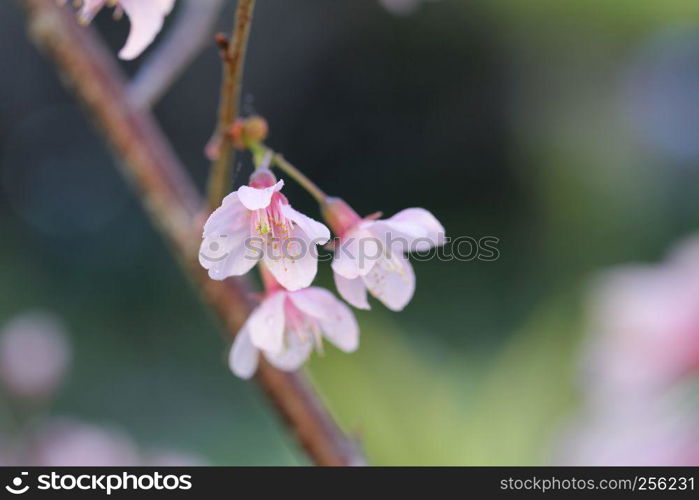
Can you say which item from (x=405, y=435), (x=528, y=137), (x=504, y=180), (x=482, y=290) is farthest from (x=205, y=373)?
(x=405, y=435)

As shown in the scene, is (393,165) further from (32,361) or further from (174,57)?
(174,57)

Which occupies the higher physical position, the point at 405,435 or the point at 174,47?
the point at 174,47

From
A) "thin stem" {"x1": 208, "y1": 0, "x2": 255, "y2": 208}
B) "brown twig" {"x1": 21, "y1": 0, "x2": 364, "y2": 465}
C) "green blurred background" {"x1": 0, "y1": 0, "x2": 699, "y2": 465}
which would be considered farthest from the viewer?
"green blurred background" {"x1": 0, "y1": 0, "x2": 699, "y2": 465}

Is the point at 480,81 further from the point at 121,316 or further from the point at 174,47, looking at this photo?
the point at 174,47

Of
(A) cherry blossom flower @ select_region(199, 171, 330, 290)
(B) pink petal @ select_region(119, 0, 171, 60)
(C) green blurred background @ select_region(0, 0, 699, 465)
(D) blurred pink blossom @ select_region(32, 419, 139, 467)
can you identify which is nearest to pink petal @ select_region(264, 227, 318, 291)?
(A) cherry blossom flower @ select_region(199, 171, 330, 290)

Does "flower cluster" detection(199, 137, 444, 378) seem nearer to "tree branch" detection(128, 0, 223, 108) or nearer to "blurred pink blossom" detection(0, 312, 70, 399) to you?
"tree branch" detection(128, 0, 223, 108)
